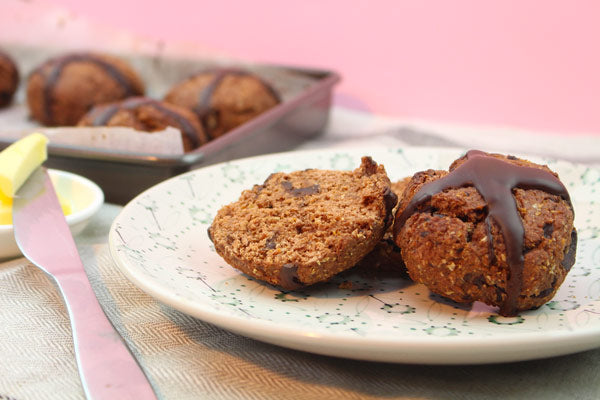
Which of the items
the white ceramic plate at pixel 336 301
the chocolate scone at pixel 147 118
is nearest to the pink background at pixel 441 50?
the chocolate scone at pixel 147 118

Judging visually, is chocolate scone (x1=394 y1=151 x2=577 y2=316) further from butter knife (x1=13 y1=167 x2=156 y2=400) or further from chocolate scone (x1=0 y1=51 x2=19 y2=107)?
chocolate scone (x1=0 y1=51 x2=19 y2=107)

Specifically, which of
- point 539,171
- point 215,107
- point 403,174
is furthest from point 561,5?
point 539,171

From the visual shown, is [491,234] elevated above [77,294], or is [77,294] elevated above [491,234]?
[491,234]

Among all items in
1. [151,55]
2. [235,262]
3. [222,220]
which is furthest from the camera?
[151,55]

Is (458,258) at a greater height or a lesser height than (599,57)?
lesser

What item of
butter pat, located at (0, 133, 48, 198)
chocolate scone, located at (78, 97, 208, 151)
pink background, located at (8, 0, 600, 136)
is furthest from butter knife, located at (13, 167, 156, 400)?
pink background, located at (8, 0, 600, 136)

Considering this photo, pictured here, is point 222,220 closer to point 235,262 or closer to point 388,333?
point 235,262

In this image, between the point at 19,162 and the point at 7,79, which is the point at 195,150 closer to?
the point at 19,162

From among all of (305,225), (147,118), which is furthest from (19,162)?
(305,225)
